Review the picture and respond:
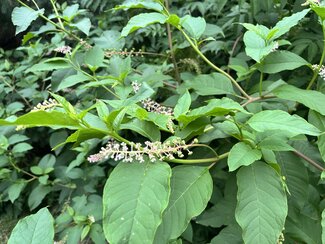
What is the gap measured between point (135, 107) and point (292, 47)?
107 centimetres

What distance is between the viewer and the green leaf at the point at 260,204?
91 centimetres

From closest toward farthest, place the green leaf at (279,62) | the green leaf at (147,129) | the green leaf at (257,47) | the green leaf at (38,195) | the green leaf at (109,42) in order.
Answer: the green leaf at (147,129) → the green leaf at (257,47) → the green leaf at (279,62) → the green leaf at (109,42) → the green leaf at (38,195)

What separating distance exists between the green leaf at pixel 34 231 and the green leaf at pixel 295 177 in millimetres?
779

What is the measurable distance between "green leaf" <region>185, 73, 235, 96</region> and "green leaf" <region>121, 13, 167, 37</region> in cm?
32

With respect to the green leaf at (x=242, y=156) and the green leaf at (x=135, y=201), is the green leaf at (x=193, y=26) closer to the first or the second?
the green leaf at (x=242, y=156)

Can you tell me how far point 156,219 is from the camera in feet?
2.66

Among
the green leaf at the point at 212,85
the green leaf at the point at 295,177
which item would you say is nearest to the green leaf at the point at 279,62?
the green leaf at the point at 212,85

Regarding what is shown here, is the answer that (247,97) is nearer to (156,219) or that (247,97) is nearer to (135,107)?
(135,107)

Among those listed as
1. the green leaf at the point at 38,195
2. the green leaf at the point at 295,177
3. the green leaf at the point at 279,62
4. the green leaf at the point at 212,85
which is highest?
the green leaf at the point at 279,62

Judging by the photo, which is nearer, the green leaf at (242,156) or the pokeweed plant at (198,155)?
the pokeweed plant at (198,155)

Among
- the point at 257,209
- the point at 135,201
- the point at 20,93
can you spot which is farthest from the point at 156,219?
the point at 20,93

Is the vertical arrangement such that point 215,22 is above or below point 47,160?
above

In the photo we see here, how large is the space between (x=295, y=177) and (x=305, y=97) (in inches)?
10.5

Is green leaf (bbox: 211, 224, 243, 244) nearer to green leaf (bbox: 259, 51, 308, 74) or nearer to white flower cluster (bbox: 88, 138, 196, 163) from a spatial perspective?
white flower cluster (bbox: 88, 138, 196, 163)
